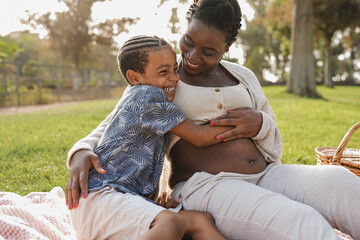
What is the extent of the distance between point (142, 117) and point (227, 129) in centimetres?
51

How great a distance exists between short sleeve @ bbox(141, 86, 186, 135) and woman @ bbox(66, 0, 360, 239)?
0.23m

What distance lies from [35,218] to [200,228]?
3.85 ft

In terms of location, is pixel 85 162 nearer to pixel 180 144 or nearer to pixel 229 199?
pixel 180 144

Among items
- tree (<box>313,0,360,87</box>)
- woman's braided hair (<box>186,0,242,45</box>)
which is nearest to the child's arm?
woman's braided hair (<box>186,0,242,45</box>)

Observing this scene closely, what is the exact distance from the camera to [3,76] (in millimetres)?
13594

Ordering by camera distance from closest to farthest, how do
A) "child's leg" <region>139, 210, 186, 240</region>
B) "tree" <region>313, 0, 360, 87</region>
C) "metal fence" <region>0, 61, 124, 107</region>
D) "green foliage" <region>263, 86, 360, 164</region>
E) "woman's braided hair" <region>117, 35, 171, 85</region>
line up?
1. "child's leg" <region>139, 210, 186, 240</region>
2. "woman's braided hair" <region>117, 35, 171, 85</region>
3. "green foliage" <region>263, 86, 360, 164</region>
4. "metal fence" <region>0, 61, 124, 107</region>
5. "tree" <region>313, 0, 360, 87</region>

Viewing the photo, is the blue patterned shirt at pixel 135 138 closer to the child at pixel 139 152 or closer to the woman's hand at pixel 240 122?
the child at pixel 139 152

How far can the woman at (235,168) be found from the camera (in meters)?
1.66

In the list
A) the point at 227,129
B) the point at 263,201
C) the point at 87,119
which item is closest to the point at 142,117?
the point at 227,129

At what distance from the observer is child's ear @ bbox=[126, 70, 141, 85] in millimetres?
2043

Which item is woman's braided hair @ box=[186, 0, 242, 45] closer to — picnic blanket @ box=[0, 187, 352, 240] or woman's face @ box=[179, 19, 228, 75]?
woman's face @ box=[179, 19, 228, 75]

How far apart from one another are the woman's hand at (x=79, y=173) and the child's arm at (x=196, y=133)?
451 millimetres

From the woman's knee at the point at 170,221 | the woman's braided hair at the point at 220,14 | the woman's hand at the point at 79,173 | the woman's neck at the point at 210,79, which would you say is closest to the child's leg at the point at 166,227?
the woman's knee at the point at 170,221

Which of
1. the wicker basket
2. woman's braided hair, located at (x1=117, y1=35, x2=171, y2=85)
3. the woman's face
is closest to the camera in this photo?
woman's braided hair, located at (x1=117, y1=35, x2=171, y2=85)
